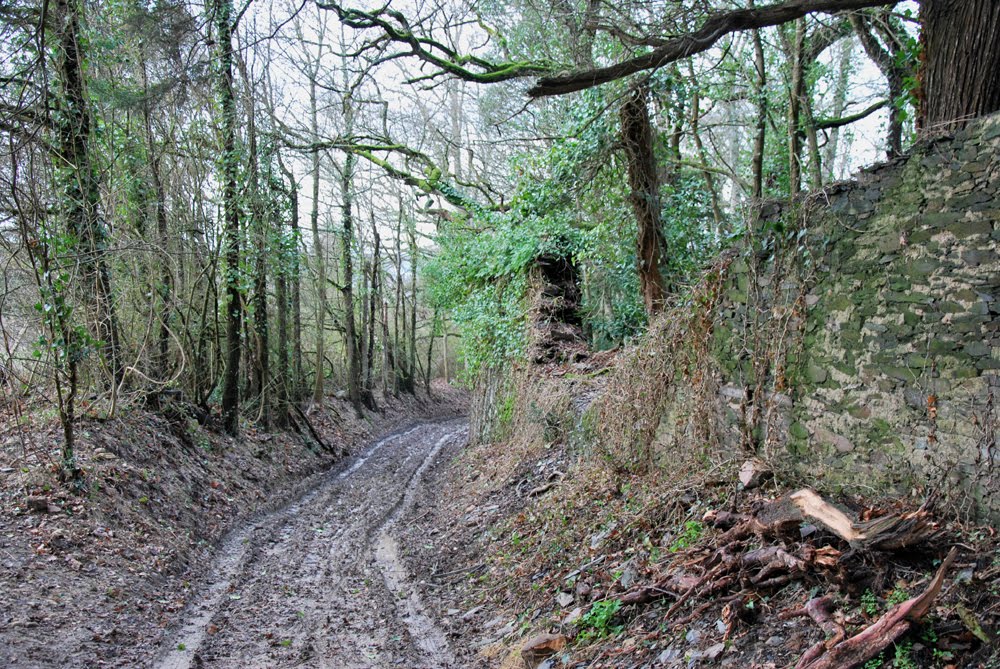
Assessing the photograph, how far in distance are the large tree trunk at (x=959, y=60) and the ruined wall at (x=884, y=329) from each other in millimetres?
623

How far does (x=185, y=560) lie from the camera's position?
7.18 metres

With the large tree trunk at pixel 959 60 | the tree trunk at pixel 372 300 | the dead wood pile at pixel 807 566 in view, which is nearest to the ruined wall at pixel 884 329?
the dead wood pile at pixel 807 566

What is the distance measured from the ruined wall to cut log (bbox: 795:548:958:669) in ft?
3.30

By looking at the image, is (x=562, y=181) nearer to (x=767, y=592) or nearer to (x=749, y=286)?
(x=749, y=286)

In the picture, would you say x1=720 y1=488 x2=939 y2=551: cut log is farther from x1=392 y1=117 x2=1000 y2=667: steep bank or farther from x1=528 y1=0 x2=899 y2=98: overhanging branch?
x1=528 y1=0 x2=899 y2=98: overhanging branch

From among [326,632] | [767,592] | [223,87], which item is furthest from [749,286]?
[223,87]

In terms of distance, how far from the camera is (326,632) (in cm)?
571

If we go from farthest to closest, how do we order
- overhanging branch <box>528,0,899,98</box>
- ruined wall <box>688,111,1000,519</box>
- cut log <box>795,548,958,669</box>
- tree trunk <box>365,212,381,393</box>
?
1. tree trunk <box>365,212,381,393</box>
2. overhanging branch <box>528,0,899,98</box>
3. ruined wall <box>688,111,1000,519</box>
4. cut log <box>795,548,958,669</box>

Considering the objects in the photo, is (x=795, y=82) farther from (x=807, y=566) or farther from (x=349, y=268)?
(x=349, y=268)

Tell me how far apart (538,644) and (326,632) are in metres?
2.18

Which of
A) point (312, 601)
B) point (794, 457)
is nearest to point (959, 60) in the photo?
point (794, 457)

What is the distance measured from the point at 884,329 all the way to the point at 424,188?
595 inches

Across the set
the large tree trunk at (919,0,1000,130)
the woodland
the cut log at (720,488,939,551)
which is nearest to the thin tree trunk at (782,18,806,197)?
the woodland

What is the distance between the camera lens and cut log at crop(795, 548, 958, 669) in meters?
3.13
